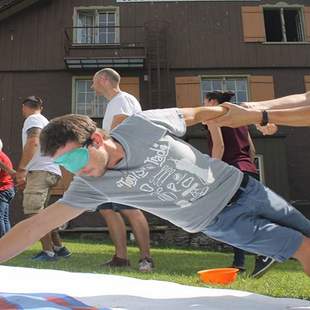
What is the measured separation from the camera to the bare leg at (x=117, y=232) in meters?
4.44

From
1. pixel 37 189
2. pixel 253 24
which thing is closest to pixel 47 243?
pixel 37 189

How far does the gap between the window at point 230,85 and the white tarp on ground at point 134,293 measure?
1232 cm

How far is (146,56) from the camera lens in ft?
48.8

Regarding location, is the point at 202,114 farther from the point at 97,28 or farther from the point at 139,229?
the point at 97,28

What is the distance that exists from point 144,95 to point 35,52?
3.70m

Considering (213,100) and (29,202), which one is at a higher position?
(213,100)

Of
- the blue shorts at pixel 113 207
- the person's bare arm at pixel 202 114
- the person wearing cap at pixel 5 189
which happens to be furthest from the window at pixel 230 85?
the person's bare arm at pixel 202 114

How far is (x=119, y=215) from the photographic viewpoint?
178 inches

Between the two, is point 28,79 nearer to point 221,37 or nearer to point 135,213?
point 221,37

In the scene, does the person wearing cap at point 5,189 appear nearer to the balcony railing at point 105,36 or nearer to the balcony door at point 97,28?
the balcony railing at point 105,36

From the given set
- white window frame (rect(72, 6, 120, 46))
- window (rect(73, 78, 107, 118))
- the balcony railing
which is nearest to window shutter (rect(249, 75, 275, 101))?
the balcony railing

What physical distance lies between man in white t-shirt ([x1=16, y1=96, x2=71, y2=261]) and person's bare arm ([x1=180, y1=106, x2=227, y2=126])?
2.53 m

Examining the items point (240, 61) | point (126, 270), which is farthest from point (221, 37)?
point (126, 270)

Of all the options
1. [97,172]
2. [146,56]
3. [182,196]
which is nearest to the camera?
[97,172]
